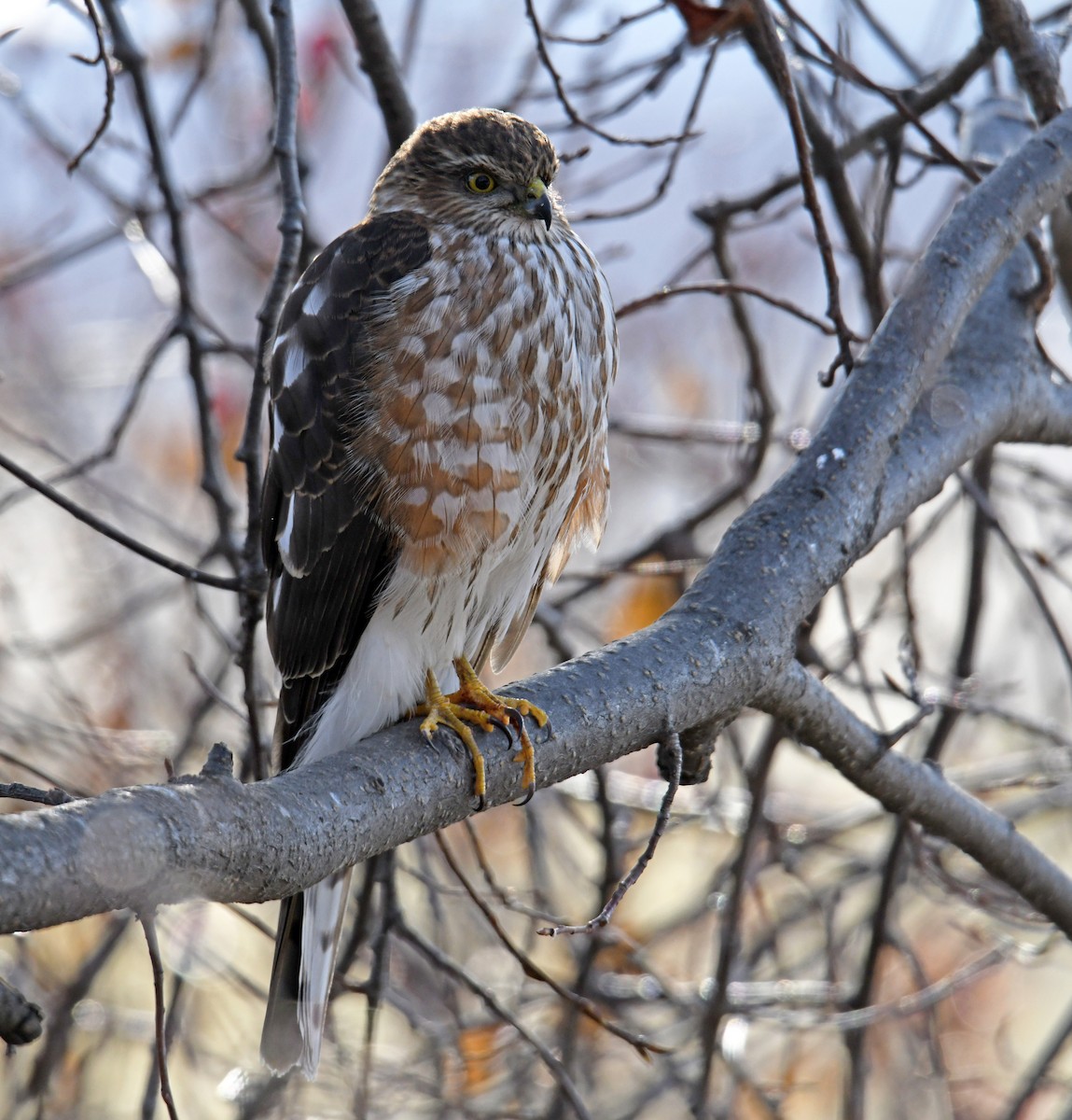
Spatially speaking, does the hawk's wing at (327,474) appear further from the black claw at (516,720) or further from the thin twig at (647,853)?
the thin twig at (647,853)

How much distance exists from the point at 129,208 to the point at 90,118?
7.37ft

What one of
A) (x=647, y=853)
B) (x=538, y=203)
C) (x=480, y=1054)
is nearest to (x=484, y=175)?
(x=538, y=203)

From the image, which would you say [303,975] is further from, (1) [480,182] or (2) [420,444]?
(1) [480,182]

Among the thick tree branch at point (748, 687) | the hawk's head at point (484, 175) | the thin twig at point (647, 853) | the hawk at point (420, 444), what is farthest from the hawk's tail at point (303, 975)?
the hawk's head at point (484, 175)

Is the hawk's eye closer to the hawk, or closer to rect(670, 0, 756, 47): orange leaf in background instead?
the hawk

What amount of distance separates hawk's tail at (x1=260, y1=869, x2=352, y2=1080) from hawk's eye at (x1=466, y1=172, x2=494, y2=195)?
148cm

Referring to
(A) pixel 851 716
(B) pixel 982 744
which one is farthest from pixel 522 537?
(B) pixel 982 744

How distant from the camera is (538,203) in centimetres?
285

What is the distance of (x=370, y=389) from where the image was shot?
8.52ft

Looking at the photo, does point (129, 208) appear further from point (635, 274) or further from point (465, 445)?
point (635, 274)

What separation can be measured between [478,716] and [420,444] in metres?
0.53

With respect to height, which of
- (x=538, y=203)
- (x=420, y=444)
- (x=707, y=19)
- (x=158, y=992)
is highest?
(x=707, y=19)

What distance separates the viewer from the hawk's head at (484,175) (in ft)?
9.41

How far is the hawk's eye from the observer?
2.90m
